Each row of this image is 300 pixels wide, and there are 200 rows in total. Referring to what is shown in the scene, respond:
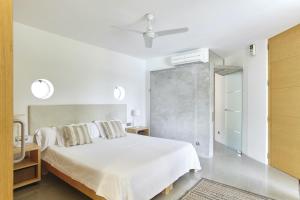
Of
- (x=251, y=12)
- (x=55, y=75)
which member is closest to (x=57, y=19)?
(x=55, y=75)

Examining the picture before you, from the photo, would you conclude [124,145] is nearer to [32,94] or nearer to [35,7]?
[32,94]

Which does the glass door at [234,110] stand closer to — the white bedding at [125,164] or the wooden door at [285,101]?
the wooden door at [285,101]

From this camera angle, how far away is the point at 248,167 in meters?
3.46

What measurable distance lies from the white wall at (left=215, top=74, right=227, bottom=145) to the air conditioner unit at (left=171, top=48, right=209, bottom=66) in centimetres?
169

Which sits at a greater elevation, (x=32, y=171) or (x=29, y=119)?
(x=29, y=119)

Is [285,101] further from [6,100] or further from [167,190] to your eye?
[6,100]

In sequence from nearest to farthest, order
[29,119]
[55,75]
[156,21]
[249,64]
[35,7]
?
[35,7]
[156,21]
[29,119]
[55,75]
[249,64]

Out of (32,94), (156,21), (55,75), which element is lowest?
(32,94)

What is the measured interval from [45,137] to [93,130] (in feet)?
2.97

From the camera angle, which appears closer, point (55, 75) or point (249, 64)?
point (55, 75)

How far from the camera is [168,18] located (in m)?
2.72

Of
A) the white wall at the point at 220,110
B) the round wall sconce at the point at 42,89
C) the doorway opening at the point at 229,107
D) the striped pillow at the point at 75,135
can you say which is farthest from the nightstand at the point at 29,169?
the white wall at the point at 220,110

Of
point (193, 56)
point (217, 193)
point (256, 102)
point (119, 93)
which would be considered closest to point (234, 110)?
point (256, 102)

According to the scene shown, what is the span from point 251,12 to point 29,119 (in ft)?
12.9
